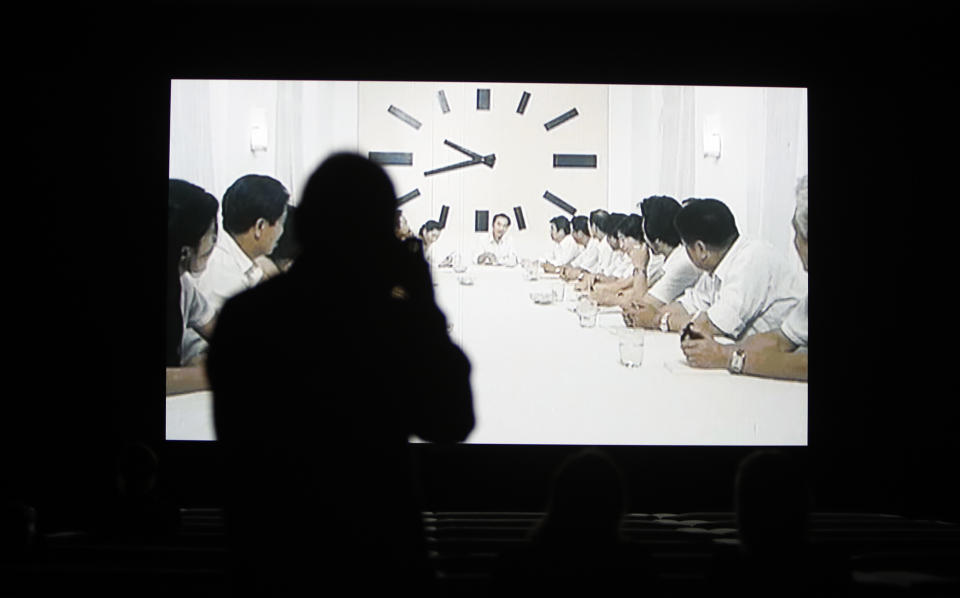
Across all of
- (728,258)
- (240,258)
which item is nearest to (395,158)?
(240,258)

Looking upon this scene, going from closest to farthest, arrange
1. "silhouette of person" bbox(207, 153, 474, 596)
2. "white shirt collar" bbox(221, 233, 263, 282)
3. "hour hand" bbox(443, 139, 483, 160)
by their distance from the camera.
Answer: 1. "silhouette of person" bbox(207, 153, 474, 596)
2. "white shirt collar" bbox(221, 233, 263, 282)
3. "hour hand" bbox(443, 139, 483, 160)

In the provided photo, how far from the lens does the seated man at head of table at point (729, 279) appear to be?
5.18 meters

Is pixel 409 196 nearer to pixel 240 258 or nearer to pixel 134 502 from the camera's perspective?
pixel 240 258

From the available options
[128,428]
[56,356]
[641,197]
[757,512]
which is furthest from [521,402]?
[757,512]

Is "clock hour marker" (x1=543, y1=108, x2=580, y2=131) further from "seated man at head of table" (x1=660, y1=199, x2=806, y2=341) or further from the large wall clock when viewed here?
"seated man at head of table" (x1=660, y1=199, x2=806, y2=341)

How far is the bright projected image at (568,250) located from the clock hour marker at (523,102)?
5cm

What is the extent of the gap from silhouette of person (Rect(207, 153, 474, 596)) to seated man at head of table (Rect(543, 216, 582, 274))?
12.0ft

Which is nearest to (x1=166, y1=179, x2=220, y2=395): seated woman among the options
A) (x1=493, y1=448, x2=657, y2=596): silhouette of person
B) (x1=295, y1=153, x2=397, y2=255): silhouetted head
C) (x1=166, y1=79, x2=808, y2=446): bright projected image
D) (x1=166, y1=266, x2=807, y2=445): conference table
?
(x1=166, y1=79, x2=808, y2=446): bright projected image

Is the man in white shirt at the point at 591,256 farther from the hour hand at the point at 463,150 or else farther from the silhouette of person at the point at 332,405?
the silhouette of person at the point at 332,405

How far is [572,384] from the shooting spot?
518 cm

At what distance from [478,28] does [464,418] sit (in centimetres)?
446

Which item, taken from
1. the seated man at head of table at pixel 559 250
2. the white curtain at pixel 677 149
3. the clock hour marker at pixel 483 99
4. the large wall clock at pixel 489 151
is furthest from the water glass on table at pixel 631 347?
the clock hour marker at pixel 483 99

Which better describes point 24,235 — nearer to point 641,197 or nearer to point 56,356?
point 56,356

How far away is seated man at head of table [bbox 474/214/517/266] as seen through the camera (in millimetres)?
5164
